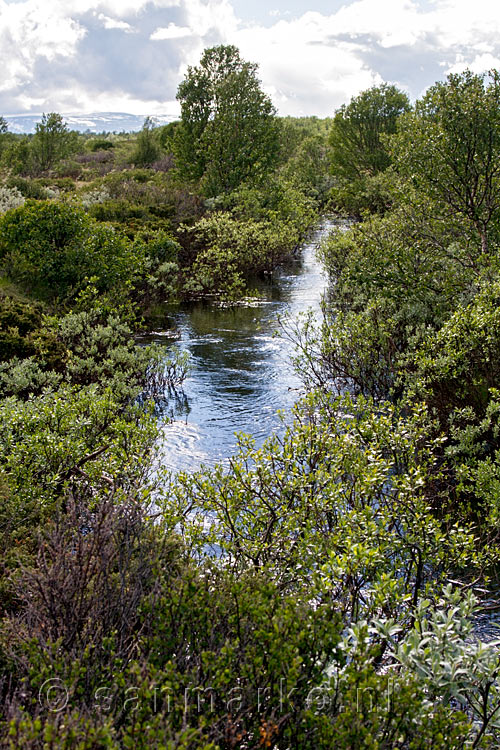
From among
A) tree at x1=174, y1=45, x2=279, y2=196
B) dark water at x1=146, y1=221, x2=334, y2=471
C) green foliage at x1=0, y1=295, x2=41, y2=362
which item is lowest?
dark water at x1=146, y1=221, x2=334, y2=471

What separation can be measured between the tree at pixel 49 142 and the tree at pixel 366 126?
20412 mm

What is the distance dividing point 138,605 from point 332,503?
7.31 feet

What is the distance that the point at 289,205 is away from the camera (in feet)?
94.4

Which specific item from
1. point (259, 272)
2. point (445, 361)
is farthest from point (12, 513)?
point (259, 272)

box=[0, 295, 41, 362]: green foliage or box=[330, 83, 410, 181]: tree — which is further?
box=[330, 83, 410, 181]: tree

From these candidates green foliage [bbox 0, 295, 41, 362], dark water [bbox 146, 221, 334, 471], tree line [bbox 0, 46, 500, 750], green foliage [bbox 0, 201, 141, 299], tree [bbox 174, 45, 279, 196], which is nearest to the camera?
tree line [bbox 0, 46, 500, 750]

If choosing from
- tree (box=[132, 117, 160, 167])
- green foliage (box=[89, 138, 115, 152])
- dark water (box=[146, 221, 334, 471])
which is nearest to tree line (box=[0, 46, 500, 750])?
dark water (box=[146, 221, 334, 471])

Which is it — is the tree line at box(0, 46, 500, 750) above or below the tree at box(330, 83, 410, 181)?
below

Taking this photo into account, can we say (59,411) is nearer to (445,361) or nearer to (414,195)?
(445,361)

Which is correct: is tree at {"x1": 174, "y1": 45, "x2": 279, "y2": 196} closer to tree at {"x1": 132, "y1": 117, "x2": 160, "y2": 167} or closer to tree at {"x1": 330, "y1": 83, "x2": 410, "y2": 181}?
tree at {"x1": 330, "y1": 83, "x2": 410, "y2": 181}

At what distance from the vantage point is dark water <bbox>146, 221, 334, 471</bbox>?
390 inches

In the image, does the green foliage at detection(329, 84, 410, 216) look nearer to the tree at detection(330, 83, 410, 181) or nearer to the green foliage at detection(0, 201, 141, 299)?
the tree at detection(330, 83, 410, 181)

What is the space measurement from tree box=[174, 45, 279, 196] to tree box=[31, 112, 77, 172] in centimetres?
1345

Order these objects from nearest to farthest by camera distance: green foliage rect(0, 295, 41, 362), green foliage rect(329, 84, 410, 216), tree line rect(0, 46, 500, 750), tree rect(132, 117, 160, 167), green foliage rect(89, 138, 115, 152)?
1. tree line rect(0, 46, 500, 750)
2. green foliage rect(0, 295, 41, 362)
3. green foliage rect(329, 84, 410, 216)
4. tree rect(132, 117, 160, 167)
5. green foliage rect(89, 138, 115, 152)
